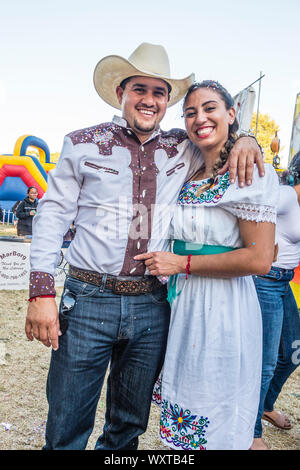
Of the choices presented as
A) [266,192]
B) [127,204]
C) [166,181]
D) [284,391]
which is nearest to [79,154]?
[127,204]

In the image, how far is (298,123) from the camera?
23.2 ft

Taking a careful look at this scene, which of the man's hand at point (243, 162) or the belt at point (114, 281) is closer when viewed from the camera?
the man's hand at point (243, 162)

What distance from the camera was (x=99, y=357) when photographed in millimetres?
1759

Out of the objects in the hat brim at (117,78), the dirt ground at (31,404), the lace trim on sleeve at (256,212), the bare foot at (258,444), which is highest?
the hat brim at (117,78)

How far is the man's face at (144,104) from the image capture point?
1836 mm

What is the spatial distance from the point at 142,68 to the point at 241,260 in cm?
109

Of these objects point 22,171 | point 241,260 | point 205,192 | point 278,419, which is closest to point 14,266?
point 278,419

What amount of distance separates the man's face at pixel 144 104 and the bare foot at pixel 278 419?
250 cm

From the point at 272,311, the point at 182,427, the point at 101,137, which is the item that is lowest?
the point at 182,427

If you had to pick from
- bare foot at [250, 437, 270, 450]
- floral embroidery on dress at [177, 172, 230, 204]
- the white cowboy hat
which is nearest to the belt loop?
floral embroidery on dress at [177, 172, 230, 204]

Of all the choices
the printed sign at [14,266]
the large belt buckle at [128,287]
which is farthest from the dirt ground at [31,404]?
the printed sign at [14,266]

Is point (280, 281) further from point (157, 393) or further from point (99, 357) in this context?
point (99, 357)

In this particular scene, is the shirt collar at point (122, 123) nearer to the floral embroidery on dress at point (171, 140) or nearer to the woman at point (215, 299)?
the floral embroidery on dress at point (171, 140)

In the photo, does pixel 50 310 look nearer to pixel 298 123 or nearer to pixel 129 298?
pixel 129 298
